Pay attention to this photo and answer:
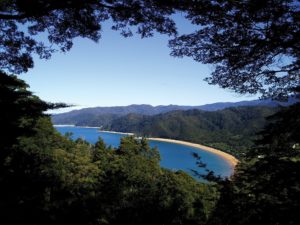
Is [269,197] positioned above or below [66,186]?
above

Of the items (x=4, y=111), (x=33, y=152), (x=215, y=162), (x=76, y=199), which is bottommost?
(x=215, y=162)

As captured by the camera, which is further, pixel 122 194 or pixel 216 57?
pixel 122 194

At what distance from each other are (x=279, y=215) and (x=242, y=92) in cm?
301

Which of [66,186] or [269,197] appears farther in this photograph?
[66,186]

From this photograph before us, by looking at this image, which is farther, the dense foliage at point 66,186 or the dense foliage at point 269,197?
the dense foliage at point 66,186

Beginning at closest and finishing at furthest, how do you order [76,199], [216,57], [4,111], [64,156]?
[216,57], [4,111], [76,199], [64,156]

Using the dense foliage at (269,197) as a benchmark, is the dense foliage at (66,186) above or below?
below

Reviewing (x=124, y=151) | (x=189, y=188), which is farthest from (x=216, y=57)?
(x=124, y=151)

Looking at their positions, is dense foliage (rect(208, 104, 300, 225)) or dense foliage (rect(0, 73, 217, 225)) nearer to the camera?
dense foliage (rect(208, 104, 300, 225))

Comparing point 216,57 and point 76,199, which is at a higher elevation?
point 216,57

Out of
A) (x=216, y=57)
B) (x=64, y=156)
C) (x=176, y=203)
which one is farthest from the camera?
(x=64, y=156)

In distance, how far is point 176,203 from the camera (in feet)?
84.9

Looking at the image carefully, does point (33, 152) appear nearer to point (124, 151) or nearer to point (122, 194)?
point (122, 194)

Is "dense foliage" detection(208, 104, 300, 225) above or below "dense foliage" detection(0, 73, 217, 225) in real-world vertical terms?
above
